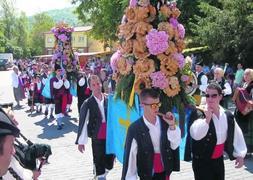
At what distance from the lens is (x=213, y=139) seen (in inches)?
194

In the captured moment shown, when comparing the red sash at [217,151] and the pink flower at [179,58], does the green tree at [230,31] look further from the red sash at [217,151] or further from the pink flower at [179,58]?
the red sash at [217,151]

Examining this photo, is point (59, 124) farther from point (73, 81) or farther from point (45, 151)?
point (45, 151)

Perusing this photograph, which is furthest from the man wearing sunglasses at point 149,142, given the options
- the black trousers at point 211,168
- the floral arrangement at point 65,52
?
the floral arrangement at point 65,52

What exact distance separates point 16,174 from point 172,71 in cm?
262

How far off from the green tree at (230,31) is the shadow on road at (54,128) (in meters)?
11.6

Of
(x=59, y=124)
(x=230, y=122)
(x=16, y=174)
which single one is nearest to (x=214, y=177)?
(x=230, y=122)

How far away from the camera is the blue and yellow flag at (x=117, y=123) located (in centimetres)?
593

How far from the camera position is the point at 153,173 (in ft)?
15.3

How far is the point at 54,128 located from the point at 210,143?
8.60m

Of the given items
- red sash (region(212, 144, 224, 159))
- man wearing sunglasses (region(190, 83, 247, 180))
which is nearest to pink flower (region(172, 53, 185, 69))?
man wearing sunglasses (region(190, 83, 247, 180))

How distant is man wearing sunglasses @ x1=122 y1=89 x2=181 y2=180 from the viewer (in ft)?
14.6

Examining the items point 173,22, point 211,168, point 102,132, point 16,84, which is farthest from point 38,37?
point 211,168

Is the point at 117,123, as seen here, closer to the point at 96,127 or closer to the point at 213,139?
the point at 96,127

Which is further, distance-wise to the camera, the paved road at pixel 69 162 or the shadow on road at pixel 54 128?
the shadow on road at pixel 54 128
